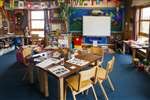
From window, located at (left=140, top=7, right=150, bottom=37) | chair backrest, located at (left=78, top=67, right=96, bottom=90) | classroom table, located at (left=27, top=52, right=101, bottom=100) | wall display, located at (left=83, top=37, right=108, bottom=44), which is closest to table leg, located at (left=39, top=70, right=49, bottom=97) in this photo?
classroom table, located at (left=27, top=52, right=101, bottom=100)

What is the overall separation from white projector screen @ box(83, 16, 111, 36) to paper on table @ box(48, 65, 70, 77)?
521cm

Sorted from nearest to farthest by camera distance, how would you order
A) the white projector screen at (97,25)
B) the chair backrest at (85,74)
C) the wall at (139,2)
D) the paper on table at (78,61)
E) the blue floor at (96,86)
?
the chair backrest at (85,74), the paper on table at (78,61), the blue floor at (96,86), the wall at (139,2), the white projector screen at (97,25)

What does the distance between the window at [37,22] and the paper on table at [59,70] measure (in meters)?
6.47

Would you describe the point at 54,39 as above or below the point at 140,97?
above

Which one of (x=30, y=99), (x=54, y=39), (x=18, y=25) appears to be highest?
(x=18, y=25)

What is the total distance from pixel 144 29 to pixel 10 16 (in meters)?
6.09

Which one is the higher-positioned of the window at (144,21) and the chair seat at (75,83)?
the window at (144,21)

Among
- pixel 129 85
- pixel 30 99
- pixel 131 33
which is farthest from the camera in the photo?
pixel 131 33

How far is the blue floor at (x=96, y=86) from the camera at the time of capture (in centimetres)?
390

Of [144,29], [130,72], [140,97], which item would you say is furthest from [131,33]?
[140,97]

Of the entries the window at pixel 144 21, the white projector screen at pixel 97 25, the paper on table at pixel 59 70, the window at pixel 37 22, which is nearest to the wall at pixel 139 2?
the window at pixel 144 21

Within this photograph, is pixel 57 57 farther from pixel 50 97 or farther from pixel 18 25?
pixel 18 25

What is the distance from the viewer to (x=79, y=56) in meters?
4.39

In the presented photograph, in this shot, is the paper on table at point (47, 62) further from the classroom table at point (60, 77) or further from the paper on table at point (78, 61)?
the paper on table at point (78, 61)
